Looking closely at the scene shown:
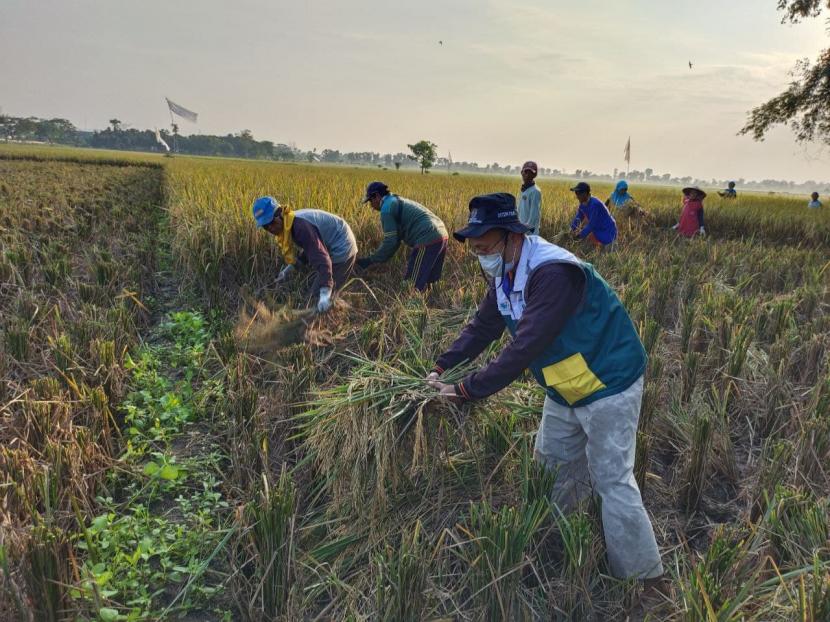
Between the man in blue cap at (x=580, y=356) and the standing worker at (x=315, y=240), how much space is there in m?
2.10

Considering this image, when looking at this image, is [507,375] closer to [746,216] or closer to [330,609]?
[330,609]

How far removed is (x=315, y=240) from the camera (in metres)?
3.79

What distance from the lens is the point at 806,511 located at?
1734 millimetres

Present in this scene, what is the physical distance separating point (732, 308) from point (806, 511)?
2.83 metres

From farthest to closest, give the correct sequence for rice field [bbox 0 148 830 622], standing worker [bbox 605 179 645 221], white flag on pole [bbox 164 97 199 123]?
white flag on pole [bbox 164 97 199 123] → standing worker [bbox 605 179 645 221] → rice field [bbox 0 148 830 622]

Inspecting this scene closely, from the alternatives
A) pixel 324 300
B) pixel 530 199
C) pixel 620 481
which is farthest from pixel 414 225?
pixel 620 481

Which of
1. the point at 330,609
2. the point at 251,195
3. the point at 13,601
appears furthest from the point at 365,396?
the point at 251,195

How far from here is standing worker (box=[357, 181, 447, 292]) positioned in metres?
4.46

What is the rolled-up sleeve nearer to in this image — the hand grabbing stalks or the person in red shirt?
the hand grabbing stalks

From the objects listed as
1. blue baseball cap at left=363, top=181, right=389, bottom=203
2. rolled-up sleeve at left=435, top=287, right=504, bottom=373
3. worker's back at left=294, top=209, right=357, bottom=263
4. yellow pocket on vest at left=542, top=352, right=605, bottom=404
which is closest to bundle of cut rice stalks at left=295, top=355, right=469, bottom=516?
rolled-up sleeve at left=435, top=287, right=504, bottom=373

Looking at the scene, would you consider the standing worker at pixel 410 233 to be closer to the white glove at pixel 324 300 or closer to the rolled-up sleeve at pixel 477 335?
the white glove at pixel 324 300

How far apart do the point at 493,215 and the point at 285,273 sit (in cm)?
308

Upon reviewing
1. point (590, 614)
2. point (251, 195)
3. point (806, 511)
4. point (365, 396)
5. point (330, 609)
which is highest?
point (251, 195)

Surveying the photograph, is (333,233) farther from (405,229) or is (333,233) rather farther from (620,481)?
(620,481)
